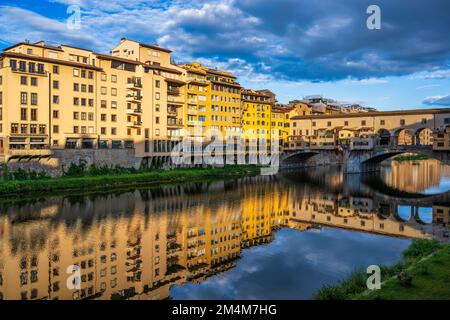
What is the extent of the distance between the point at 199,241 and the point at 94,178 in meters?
28.2

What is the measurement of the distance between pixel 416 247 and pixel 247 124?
68.7m

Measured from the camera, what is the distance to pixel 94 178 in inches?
1976

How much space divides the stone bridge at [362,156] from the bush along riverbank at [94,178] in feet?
83.6

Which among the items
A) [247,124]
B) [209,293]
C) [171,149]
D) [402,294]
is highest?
[247,124]

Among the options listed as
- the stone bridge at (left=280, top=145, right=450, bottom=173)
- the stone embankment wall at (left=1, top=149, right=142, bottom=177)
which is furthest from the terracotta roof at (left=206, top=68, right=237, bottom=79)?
the stone embankment wall at (left=1, top=149, right=142, bottom=177)

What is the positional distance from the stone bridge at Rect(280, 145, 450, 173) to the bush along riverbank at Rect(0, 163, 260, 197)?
25.5 meters

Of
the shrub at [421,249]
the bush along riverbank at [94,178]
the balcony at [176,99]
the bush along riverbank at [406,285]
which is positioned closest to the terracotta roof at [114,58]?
the balcony at [176,99]

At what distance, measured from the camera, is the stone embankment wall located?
48625mm

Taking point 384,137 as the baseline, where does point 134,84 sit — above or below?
above

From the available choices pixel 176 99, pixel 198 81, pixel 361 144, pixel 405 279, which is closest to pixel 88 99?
pixel 176 99

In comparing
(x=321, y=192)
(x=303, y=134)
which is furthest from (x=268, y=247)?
(x=303, y=134)

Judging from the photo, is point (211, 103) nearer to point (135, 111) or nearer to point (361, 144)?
point (135, 111)

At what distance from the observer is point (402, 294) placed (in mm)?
13320
